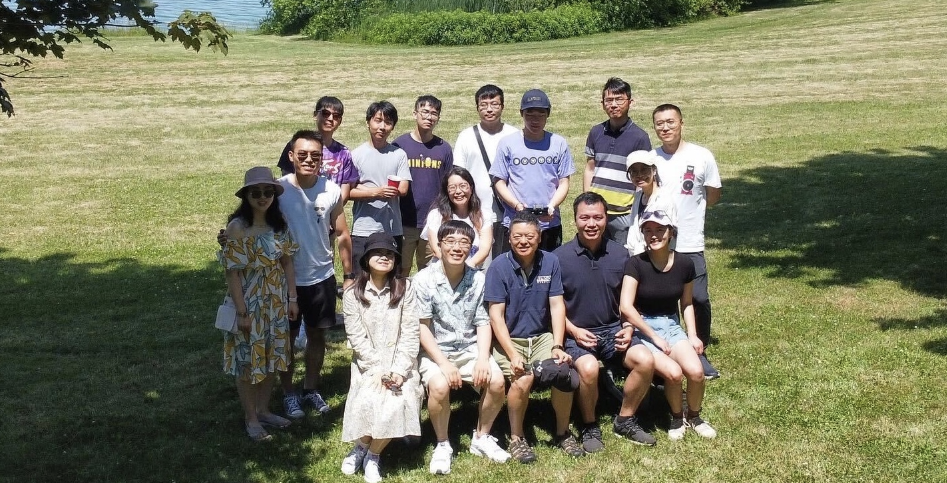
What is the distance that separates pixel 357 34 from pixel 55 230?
22597mm

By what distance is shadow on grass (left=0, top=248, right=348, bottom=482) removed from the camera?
5688 millimetres

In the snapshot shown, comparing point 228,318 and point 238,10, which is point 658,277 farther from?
point 238,10

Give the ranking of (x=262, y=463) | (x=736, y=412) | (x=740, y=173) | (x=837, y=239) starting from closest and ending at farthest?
(x=262, y=463) → (x=736, y=412) → (x=837, y=239) → (x=740, y=173)

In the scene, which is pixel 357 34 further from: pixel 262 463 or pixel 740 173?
pixel 262 463

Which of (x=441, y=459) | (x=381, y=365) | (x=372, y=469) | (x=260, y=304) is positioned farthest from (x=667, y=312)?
(x=260, y=304)

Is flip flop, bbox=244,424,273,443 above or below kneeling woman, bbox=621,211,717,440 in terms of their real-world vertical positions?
below

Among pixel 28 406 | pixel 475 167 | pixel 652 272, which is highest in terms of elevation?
pixel 475 167

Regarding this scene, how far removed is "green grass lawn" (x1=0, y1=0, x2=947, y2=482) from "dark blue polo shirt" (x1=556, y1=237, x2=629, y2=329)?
2.26 feet

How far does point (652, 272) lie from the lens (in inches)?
236

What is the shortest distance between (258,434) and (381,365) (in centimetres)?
99

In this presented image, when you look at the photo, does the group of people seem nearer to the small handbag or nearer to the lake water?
the small handbag

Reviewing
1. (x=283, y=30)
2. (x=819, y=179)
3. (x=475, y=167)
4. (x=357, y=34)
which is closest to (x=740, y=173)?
(x=819, y=179)

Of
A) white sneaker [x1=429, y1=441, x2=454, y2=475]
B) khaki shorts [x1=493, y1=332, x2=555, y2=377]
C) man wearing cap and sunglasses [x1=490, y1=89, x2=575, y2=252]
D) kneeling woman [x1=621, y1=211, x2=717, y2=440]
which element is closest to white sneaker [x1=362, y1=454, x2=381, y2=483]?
white sneaker [x1=429, y1=441, x2=454, y2=475]

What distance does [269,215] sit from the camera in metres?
5.84
